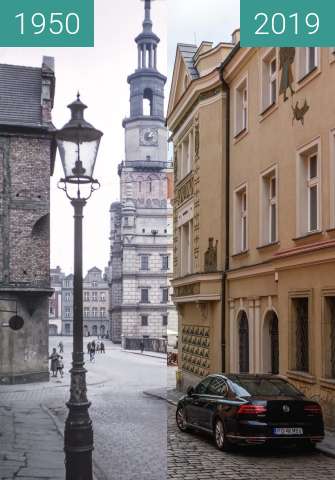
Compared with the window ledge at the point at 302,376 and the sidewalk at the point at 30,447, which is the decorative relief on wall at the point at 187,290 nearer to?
the sidewalk at the point at 30,447

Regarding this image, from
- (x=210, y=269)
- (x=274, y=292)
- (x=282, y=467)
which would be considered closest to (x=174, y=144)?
(x=210, y=269)

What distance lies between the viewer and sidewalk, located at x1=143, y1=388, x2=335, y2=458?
10.2 m

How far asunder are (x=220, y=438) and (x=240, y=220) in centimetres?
854

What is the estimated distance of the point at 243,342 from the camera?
17734 mm

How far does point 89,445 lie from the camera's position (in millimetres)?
6891

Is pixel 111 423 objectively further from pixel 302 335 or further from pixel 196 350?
pixel 196 350

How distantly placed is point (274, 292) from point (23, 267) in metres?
12.0

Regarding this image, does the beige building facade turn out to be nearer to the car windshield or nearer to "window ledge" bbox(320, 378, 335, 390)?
"window ledge" bbox(320, 378, 335, 390)

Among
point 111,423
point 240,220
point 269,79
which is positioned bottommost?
point 111,423

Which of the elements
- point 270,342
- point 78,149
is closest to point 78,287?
point 78,149

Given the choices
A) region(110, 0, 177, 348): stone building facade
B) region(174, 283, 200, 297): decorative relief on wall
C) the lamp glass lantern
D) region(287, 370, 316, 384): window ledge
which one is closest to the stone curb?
the lamp glass lantern

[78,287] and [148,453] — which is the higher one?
[78,287]

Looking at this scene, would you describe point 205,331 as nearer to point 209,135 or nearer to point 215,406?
point 209,135

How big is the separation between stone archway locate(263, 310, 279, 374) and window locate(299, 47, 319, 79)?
16.6 ft
